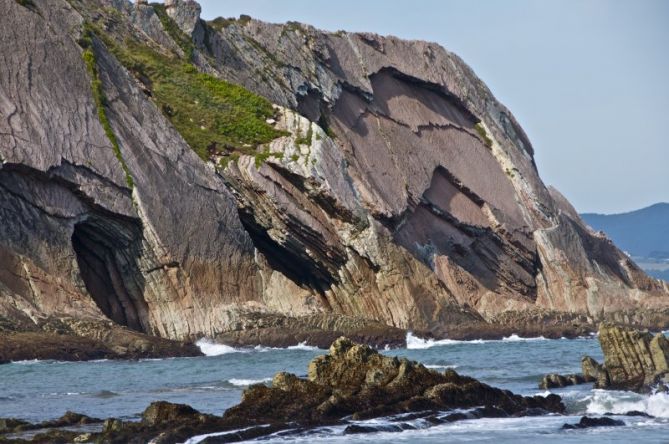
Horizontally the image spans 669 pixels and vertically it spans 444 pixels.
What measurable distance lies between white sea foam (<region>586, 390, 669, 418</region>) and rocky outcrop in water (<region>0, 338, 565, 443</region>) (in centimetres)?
80

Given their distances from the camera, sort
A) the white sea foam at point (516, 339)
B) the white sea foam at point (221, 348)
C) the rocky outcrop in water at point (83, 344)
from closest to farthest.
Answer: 1. the rocky outcrop in water at point (83, 344)
2. the white sea foam at point (221, 348)
3. the white sea foam at point (516, 339)

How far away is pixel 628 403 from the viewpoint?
28.1 meters

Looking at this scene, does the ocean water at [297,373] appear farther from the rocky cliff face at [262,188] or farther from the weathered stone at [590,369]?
the rocky cliff face at [262,188]

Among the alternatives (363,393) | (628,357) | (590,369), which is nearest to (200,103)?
(590,369)

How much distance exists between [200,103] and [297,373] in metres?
33.5

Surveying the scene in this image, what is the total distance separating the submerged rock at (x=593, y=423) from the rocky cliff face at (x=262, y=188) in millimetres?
26602

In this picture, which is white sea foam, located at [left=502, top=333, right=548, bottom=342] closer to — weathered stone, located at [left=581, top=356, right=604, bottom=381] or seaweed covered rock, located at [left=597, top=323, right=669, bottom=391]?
weathered stone, located at [left=581, top=356, right=604, bottom=381]

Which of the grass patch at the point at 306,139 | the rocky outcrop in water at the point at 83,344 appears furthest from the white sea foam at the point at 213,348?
the grass patch at the point at 306,139

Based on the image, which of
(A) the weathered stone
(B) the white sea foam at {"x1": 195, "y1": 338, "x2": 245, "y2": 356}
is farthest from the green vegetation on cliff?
(A) the weathered stone

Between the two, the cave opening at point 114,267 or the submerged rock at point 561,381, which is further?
the cave opening at point 114,267

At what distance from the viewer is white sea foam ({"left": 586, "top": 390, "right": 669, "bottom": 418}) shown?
27000 mm

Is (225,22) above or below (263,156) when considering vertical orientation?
above

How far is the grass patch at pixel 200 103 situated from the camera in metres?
66.2

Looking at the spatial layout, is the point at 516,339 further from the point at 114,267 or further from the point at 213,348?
the point at 114,267
